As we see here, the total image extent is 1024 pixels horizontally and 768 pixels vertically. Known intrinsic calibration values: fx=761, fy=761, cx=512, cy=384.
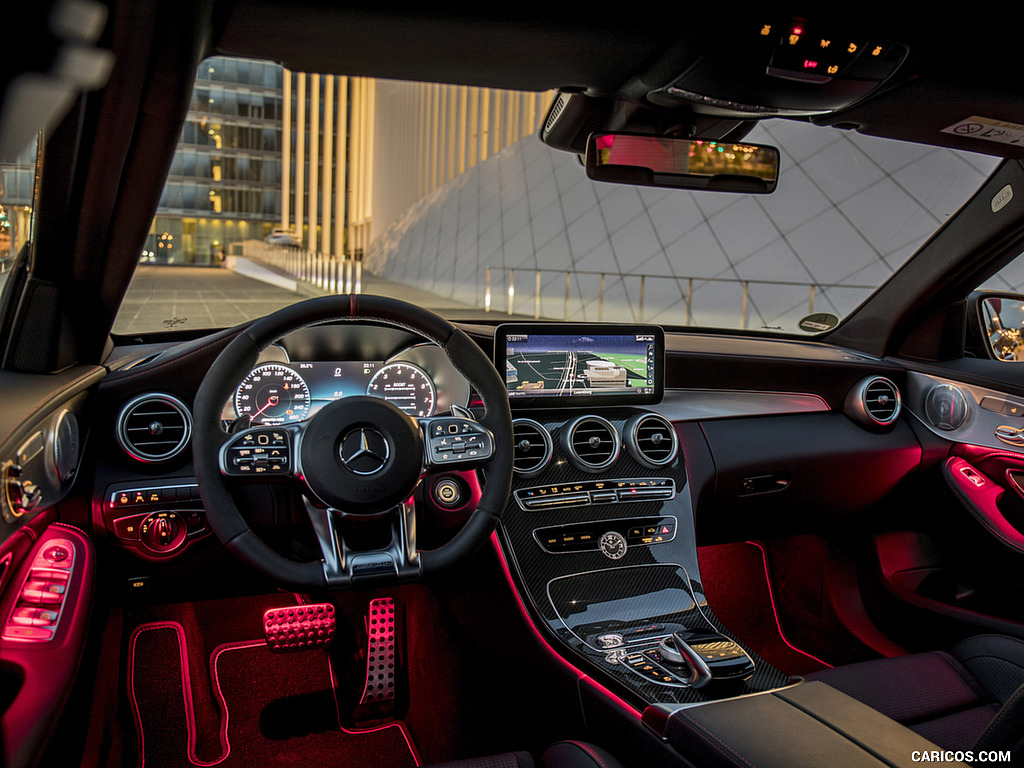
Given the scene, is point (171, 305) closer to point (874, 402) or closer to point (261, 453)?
point (261, 453)

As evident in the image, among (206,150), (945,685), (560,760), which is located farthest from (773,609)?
(206,150)

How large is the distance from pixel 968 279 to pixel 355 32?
2.59 metres

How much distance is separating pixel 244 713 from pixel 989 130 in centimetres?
308

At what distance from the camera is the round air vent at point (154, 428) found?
201cm

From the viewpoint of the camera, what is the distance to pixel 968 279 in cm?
309

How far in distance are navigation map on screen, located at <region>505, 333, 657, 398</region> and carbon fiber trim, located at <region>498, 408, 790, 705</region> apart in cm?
9

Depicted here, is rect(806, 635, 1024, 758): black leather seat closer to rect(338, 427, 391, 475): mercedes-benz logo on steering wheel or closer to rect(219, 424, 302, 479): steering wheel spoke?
rect(338, 427, 391, 475): mercedes-benz logo on steering wheel

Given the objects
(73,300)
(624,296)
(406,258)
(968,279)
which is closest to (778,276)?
(624,296)

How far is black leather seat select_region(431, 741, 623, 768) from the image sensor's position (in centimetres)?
160

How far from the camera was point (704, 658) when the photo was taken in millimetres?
1958

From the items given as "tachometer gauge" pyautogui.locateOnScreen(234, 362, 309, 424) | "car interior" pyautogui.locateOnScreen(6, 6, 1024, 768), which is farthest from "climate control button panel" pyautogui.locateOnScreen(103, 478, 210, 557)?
"tachometer gauge" pyautogui.locateOnScreen(234, 362, 309, 424)

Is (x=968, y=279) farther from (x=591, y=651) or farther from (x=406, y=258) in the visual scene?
(x=406, y=258)

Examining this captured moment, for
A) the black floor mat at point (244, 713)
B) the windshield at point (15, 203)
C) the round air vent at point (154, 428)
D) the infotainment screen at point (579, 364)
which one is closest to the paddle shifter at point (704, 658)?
the infotainment screen at point (579, 364)

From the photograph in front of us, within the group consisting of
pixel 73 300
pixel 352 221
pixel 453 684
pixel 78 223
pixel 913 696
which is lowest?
pixel 453 684
